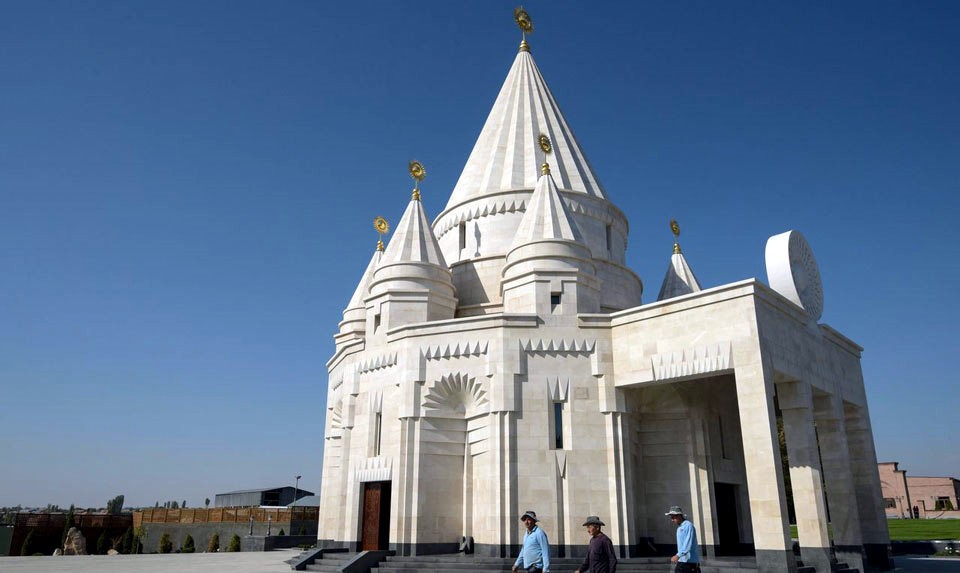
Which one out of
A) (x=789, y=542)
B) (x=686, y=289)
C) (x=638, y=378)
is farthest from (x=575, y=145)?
(x=789, y=542)

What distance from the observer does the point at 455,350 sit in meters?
21.3

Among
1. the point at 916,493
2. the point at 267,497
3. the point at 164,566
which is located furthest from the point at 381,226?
the point at 916,493

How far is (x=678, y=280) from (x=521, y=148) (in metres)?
10.1

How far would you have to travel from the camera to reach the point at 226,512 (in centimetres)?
3866

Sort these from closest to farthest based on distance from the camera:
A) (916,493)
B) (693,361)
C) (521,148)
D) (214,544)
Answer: (693,361) → (521,148) → (214,544) → (916,493)

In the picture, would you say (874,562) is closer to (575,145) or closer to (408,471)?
(408,471)

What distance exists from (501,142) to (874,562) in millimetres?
22708

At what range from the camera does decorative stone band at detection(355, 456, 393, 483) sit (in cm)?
2120

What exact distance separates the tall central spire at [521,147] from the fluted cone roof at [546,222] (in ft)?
12.9

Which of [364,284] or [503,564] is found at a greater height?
[364,284]

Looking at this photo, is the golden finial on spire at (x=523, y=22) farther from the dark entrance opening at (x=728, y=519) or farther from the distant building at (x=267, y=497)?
the distant building at (x=267, y=497)

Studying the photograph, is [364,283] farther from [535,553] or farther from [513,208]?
[535,553]

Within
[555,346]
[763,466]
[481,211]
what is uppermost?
[481,211]

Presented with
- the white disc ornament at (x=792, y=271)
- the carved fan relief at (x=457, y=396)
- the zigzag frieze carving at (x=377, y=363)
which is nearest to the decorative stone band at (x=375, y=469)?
the carved fan relief at (x=457, y=396)
